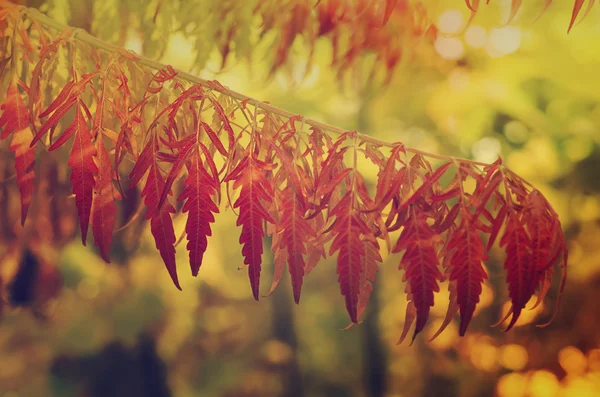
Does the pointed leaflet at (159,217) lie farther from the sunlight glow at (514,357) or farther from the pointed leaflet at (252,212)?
the sunlight glow at (514,357)

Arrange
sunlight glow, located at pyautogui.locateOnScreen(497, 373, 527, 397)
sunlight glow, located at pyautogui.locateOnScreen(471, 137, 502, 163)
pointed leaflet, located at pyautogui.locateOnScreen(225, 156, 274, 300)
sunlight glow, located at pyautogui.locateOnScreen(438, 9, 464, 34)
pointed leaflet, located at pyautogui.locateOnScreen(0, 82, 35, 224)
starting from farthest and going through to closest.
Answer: sunlight glow, located at pyautogui.locateOnScreen(497, 373, 527, 397)
sunlight glow, located at pyautogui.locateOnScreen(471, 137, 502, 163)
sunlight glow, located at pyautogui.locateOnScreen(438, 9, 464, 34)
pointed leaflet, located at pyautogui.locateOnScreen(0, 82, 35, 224)
pointed leaflet, located at pyautogui.locateOnScreen(225, 156, 274, 300)

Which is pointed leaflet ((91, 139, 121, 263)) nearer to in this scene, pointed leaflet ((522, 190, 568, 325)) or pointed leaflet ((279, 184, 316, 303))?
pointed leaflet ((279, 184, 316, 303))

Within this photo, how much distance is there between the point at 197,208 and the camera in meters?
0.58

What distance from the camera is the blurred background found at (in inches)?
72.0

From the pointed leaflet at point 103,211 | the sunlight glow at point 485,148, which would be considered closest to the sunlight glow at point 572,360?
the sunlight glow at point 485,148

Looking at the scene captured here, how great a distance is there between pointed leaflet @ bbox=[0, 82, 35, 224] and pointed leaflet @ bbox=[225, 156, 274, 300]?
31cm

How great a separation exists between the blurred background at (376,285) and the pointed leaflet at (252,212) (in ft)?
3.05

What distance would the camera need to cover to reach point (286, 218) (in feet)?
2.05

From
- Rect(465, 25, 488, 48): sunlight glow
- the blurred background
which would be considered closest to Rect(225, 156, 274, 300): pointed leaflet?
the blurred background

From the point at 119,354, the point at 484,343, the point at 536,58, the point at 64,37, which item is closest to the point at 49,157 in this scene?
the point at 64,37

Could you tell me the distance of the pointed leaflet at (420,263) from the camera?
60 cm

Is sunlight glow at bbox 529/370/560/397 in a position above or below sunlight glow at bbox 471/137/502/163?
below

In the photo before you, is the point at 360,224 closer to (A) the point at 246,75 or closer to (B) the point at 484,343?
(A) the point at 246,75

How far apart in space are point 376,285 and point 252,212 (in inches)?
68.9
